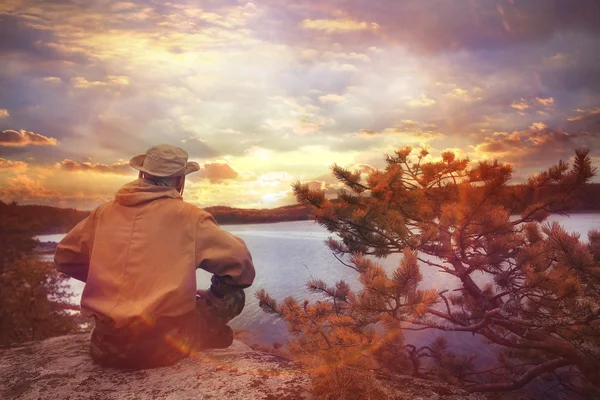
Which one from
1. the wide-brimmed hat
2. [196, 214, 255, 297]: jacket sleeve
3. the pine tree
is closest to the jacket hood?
the wide-brimmed hat

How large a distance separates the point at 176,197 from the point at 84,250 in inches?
36.8

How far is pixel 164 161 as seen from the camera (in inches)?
123

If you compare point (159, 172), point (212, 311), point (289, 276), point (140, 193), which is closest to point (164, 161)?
point (159, 172)

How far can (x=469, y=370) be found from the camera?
6531 mm

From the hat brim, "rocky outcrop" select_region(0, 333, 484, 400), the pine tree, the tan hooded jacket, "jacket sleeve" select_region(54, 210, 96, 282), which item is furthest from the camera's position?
the pine tree

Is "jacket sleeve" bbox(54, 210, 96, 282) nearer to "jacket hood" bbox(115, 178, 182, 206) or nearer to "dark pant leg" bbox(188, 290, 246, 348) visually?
"jacket hood" bbox(115, 178, 182, 206)

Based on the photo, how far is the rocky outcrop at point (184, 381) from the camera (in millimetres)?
2676

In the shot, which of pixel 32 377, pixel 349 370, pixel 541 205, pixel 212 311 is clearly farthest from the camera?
pixel 541 205

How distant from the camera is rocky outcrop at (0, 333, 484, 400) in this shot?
8.78 ft

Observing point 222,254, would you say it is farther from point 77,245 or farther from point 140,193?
point 77,245

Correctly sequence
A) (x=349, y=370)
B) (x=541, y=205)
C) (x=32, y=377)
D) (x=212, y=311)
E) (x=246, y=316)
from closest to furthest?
1. (x=349, y=370)
2. (x=32, y=377)
3. (x=212, y=311)
4. (x=541, y=205)
5. (x=246, y=316)

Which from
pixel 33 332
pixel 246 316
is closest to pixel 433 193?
pixel 33 332

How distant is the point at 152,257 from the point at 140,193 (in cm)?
50

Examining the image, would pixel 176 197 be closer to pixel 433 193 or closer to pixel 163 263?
pixel 163 263
